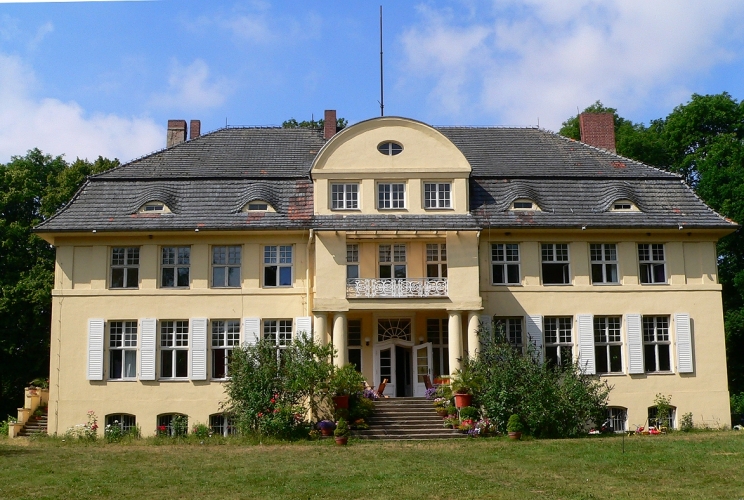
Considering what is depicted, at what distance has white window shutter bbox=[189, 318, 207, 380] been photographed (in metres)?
27.8

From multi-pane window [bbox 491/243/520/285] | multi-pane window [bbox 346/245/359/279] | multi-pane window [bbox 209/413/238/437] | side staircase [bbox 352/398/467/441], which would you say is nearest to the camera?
side staircase [bbox 352/398/467/441]

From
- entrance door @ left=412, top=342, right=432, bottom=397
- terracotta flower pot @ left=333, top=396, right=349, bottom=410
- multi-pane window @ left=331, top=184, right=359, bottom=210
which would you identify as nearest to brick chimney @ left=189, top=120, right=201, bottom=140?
multi-pane window @ left=331, top=184, right=359, bottom=210

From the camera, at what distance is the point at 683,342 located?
2850cm

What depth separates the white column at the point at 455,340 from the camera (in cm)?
2705

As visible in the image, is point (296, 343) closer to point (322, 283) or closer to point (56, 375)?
point (322, 283)

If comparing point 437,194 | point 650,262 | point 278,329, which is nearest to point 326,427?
point 278,329

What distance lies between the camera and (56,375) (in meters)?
27.7

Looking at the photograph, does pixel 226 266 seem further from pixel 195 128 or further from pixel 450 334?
pixel 195 128

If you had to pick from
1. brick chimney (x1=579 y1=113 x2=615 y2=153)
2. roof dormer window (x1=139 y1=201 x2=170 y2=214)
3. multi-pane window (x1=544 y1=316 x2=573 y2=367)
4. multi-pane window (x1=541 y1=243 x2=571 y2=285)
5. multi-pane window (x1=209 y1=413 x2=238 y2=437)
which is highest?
brick chimney (x1=579 y1=113 x2=615 y2=153)

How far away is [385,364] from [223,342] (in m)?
5.26

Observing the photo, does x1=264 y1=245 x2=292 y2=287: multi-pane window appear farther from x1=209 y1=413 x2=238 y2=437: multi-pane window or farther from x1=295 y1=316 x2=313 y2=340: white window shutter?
x1=209 y1=413 x2=238 y2=437: multi-pane window

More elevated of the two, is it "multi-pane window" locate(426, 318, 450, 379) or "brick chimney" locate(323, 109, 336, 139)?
"brick chimney" locate(323, 109, 336, 139)

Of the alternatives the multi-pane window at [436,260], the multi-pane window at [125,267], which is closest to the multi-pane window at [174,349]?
the multi-pane window at [125,267]

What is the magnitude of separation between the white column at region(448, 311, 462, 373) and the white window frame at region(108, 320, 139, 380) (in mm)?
9860
